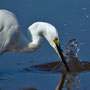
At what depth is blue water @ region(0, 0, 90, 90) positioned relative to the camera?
9445mm

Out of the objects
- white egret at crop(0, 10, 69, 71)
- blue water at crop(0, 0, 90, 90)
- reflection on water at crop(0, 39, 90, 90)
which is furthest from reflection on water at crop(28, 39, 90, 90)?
white egret at crop(0, 10, 69, 71)

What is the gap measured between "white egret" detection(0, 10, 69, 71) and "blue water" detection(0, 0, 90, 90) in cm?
61

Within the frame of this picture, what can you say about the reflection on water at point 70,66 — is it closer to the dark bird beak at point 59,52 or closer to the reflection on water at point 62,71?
the reflection on water at point 62,71

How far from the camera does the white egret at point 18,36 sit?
29.5 feet

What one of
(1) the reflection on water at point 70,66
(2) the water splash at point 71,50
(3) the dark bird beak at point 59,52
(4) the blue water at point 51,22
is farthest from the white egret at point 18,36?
(2) the water splash at point 71,50


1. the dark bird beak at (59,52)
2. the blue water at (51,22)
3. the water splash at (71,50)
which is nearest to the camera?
the dark bird beak at (59,52)

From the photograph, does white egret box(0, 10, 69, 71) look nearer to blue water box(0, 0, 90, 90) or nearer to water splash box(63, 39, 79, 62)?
blue water box(0, 0, 90, 90)

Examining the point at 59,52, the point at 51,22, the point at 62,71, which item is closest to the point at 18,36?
the point at 59,52

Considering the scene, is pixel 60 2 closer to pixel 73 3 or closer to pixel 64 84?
pixel 73 3

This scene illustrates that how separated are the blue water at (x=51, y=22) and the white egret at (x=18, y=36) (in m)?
0.61

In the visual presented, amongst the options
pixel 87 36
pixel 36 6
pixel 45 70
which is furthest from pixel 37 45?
pixel 36 6

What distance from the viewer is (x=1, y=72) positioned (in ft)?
31.4

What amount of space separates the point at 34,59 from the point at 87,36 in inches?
68.8

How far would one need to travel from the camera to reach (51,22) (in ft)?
A: 38.5
